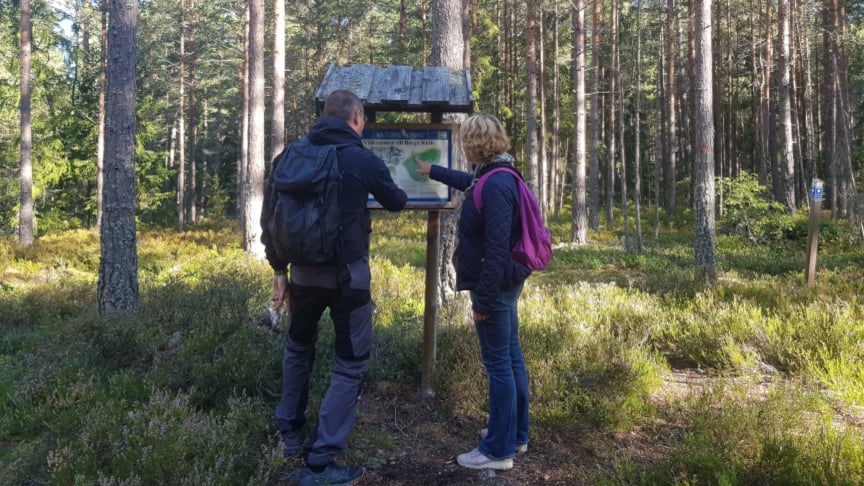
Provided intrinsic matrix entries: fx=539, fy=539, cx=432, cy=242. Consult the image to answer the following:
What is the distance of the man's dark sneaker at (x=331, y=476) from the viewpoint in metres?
3.21

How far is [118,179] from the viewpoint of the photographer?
7.44 m

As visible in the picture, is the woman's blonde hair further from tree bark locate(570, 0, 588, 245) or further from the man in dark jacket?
tree bark locate(570, 0, 588, 245)

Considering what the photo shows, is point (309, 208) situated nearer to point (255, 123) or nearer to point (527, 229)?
point (527, 229)

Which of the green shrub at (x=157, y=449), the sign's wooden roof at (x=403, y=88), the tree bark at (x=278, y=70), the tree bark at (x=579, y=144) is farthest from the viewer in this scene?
the tree bark at (x=579, y=144)

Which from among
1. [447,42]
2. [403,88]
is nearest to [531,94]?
[447,42]

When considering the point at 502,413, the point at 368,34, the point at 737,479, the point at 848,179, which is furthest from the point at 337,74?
the point at 368,34

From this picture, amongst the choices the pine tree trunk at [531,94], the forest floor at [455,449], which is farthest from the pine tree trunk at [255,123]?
the forest floor at [455,449]

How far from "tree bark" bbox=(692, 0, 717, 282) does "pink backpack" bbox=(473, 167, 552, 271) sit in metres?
8.97

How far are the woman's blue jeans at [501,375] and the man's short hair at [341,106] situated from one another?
1486 mm

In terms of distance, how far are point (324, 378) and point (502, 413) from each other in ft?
6.04

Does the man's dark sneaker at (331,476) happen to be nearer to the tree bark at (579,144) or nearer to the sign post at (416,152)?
the sign post at (416,152)

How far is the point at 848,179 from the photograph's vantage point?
18.1 meters

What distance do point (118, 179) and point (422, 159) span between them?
520cm

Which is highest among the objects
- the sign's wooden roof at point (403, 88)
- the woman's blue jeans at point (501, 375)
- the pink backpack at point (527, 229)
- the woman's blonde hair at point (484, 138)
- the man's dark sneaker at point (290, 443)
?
the sign's wooden roof at point (403, 88)
